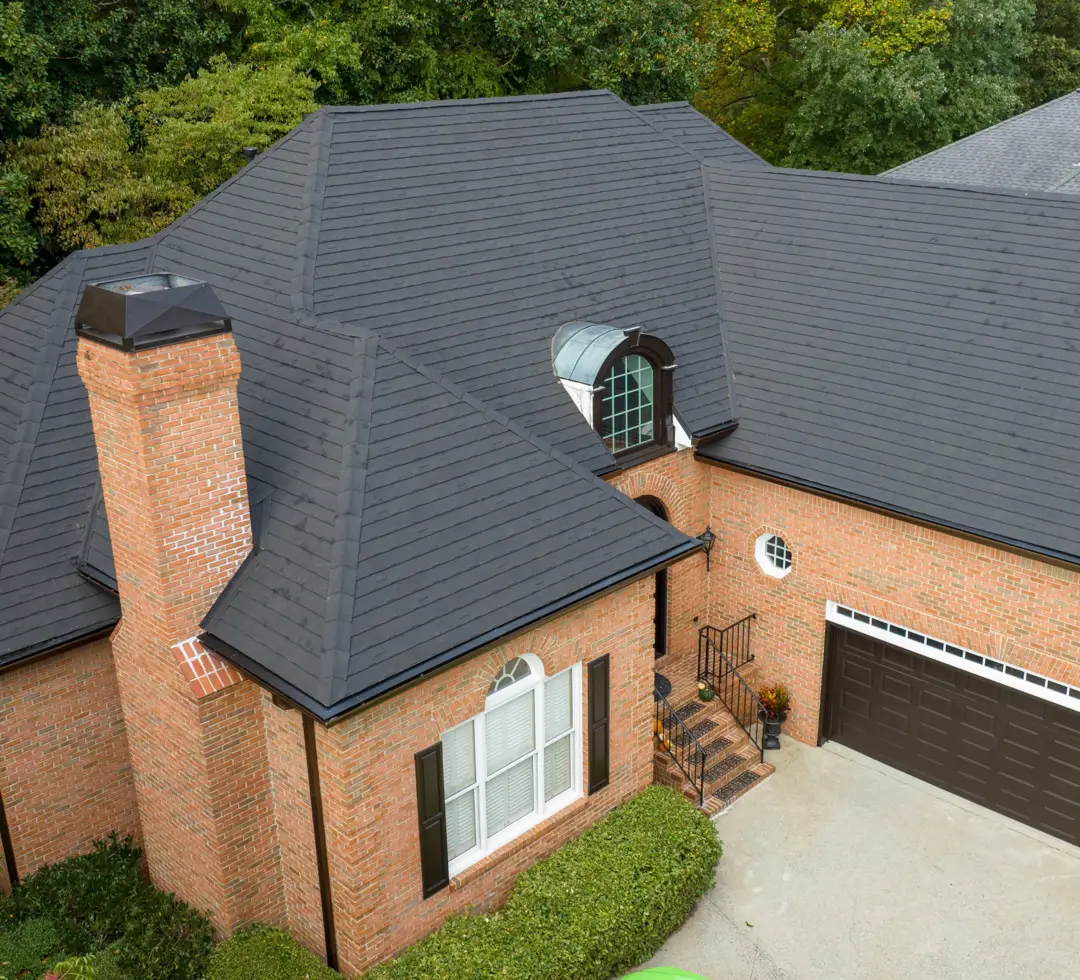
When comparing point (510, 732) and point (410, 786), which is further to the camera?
point (510, 732)

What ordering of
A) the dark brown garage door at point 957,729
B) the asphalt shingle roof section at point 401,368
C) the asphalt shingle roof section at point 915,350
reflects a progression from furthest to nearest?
the dark brown garage door at point 957,729 → the asphalt shingle roof section at point 915,350 → the asphalt shingle roof section at point 401,368

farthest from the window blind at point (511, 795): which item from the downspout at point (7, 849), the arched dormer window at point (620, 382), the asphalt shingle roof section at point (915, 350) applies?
the asphalt shingle roof section at point (915, 350)

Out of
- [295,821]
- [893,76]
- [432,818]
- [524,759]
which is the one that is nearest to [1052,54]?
[893,76]

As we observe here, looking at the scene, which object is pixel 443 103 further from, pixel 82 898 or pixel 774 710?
pixel 82 898

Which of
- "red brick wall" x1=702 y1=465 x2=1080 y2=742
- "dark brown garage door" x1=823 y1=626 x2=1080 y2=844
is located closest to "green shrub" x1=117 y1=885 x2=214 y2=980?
"red brick wall" x1=702 y1=465 x2=1080 y2=742

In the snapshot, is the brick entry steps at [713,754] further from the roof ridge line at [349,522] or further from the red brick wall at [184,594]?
the roof ridge line at [349,522]

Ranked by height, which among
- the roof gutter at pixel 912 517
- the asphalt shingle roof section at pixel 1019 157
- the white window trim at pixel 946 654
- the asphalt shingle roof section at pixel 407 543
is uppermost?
the asphalt shingle roof section at pixel 1019 157

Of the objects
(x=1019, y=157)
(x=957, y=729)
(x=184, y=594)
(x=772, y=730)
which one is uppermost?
(x=1019, y=157)

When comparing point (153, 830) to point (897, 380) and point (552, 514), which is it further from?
point (897, 380)
